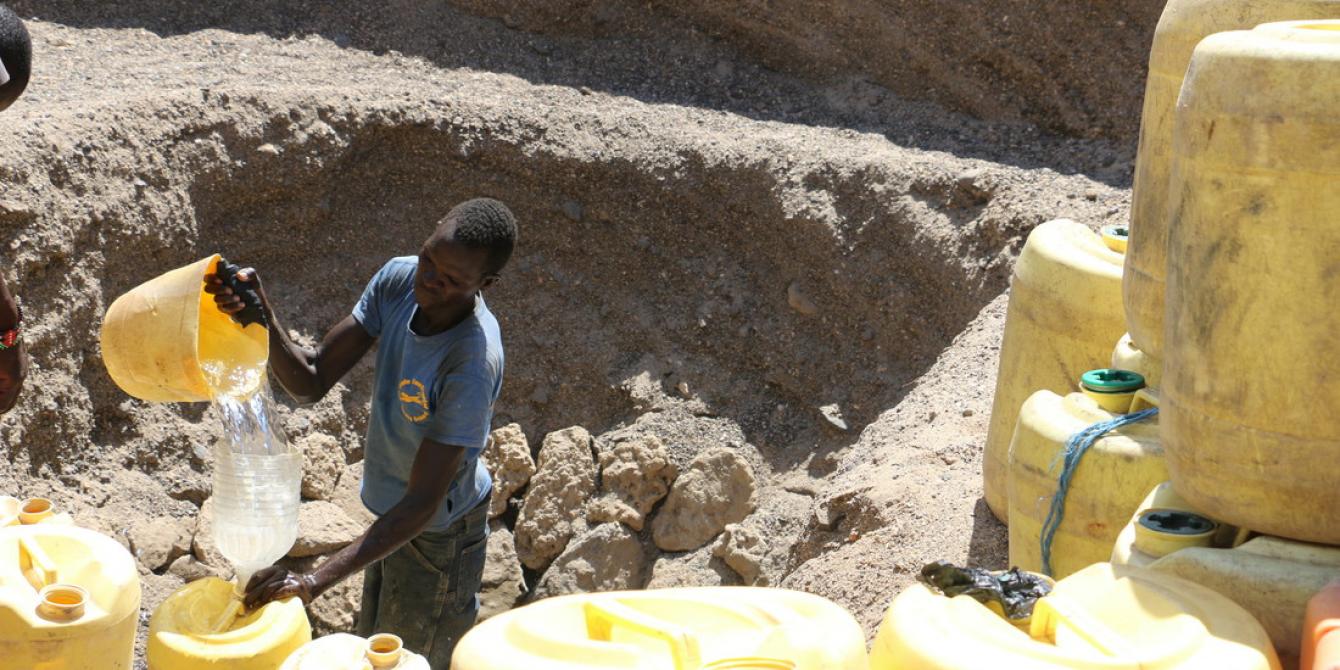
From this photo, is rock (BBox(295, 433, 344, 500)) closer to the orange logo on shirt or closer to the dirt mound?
the dirt mound

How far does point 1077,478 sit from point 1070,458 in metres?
0.06

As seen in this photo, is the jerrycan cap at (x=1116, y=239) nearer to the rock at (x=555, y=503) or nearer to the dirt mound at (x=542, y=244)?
the dirt mound at (x=542, y=244)

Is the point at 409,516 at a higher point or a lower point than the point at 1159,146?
lower

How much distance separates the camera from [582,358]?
729cm

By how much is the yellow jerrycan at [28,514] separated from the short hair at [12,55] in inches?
38.5

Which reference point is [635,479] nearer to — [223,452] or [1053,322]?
[1053,322]

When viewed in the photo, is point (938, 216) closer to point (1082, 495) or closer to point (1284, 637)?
point (1082, 495)

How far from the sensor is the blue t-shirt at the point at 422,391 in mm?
3393

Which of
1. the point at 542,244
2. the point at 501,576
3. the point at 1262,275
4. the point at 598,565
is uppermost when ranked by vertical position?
the point at 1262,275

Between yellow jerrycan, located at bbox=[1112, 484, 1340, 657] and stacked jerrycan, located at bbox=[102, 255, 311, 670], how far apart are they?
1.74 metres

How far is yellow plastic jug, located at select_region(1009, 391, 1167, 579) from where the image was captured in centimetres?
346

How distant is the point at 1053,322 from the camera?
13.7ft

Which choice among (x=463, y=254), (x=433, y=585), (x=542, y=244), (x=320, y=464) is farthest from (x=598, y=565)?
(x=463, y=254)

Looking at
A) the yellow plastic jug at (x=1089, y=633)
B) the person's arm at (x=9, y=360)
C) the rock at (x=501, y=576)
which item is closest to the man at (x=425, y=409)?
the person's arm at (x=9, y=360)
